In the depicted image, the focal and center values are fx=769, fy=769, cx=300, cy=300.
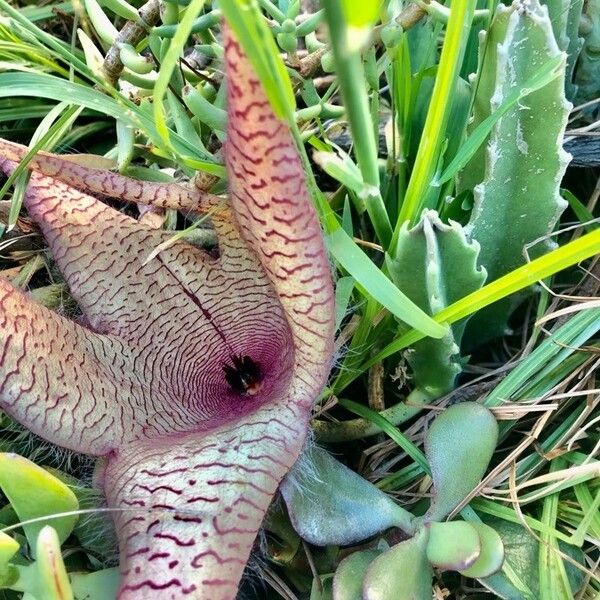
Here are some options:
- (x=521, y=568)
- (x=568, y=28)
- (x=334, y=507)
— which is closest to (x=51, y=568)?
(x=334, y=507)

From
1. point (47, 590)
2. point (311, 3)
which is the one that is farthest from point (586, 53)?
point (47, 590)

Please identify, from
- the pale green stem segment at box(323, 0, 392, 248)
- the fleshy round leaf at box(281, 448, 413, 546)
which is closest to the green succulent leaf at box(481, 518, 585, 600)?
the fleshy round leaf at box(281, 448, 413, 546)

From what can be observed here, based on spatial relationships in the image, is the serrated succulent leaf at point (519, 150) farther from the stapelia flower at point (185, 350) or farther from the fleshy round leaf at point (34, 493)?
the fleshy round leaf at point (34, 493)

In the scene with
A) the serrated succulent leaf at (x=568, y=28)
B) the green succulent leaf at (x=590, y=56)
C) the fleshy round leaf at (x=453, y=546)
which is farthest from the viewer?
the green succulent leaf at (x=590, y=56)

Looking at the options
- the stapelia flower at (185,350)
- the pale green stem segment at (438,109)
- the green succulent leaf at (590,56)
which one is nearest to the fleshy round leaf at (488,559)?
the stapelia flower at (185,350)

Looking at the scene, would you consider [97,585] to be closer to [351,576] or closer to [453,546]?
[351,576]

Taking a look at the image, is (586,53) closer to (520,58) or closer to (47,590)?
(520,58)
